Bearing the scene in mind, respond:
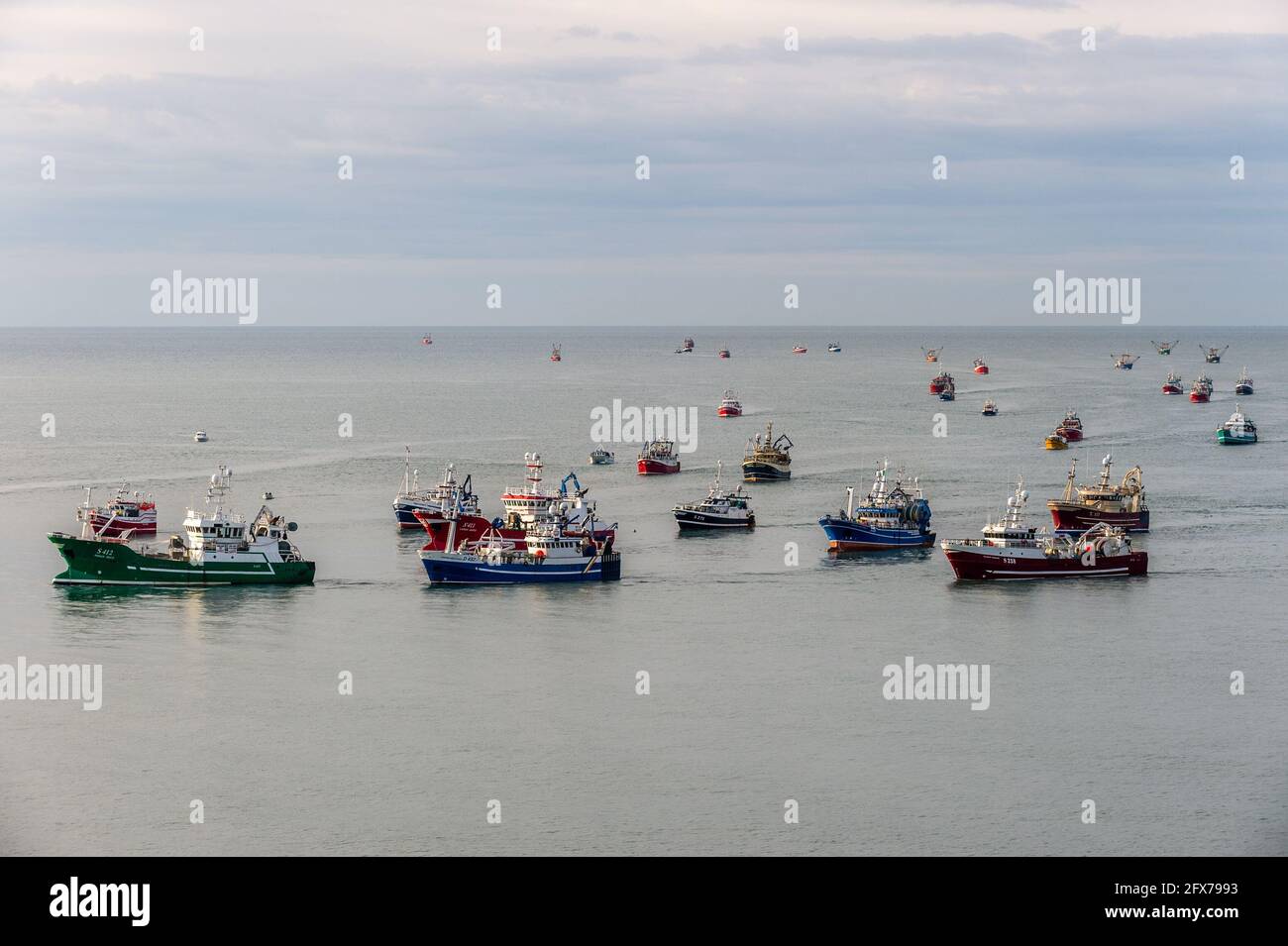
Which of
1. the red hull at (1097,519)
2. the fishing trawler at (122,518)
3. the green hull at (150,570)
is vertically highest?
the fishing trawler at (122,518)

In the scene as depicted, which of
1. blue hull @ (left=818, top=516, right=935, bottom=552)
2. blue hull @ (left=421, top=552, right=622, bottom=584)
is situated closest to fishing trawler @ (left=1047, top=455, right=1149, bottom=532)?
blue hull @ (left=818, top=516, right=935, bottom=552)

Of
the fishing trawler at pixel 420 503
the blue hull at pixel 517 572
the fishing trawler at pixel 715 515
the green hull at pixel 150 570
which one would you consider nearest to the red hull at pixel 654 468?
the fishing trawler at pixel 715 515

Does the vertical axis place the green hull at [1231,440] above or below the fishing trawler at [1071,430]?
below

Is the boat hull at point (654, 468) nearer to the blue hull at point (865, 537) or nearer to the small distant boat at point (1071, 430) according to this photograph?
the blue hull at point (865, 537)

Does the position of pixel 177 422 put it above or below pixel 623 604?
above
